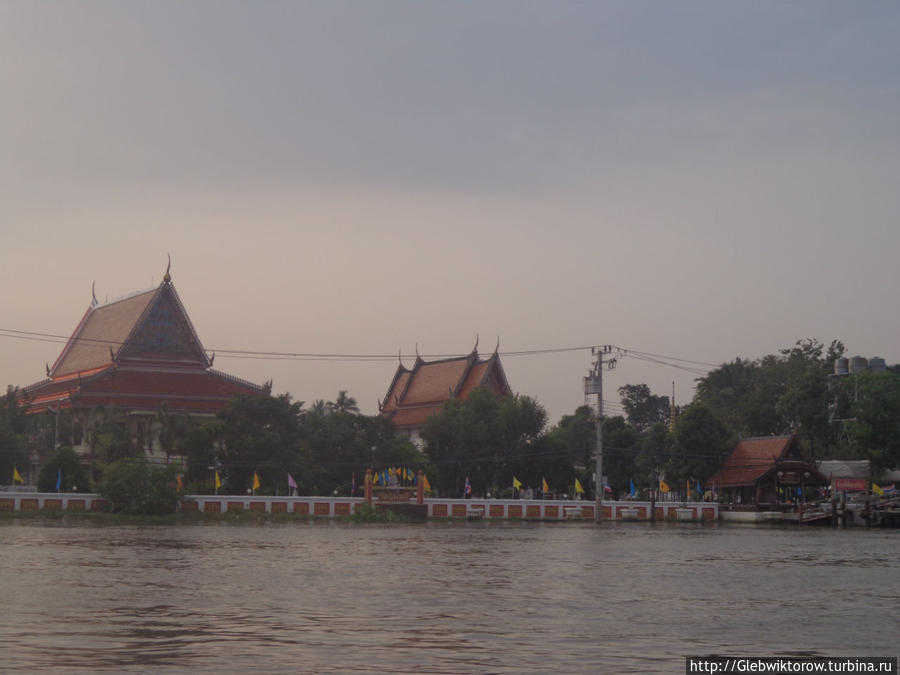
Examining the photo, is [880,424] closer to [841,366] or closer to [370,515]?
[841,366]

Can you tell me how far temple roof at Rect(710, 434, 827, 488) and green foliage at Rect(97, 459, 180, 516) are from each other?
3979cm

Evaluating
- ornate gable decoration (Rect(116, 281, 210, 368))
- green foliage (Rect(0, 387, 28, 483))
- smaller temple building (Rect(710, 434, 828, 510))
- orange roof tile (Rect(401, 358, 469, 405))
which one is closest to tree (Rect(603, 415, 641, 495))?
smaller temple building (Rect(710, 434, 828, 510))

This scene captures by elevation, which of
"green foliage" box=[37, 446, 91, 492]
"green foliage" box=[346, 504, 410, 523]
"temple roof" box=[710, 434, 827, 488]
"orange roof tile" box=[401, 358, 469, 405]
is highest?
"orange roof tile" box=[401, 358, 469, 405]

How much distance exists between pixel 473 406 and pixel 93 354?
31.1m

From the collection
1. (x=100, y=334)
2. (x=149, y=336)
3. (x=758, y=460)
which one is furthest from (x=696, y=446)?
(x=100, y=334)

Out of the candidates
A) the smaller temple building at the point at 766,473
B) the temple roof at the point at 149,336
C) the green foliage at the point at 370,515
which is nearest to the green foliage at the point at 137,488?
the green foliage at the point at 370,515

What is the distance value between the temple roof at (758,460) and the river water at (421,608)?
1702 inches

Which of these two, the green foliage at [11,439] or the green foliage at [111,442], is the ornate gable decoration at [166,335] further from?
the green foliage at [111,442]

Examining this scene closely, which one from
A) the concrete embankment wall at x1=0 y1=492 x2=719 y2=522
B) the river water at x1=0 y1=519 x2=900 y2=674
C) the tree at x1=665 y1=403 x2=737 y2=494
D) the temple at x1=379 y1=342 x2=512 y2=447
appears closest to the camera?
the river water at x1=0 y1=519 x2=900 y2=674

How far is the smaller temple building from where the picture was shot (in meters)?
78.5

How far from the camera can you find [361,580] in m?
24.1

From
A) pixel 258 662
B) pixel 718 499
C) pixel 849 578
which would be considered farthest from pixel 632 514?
pixel 258 662

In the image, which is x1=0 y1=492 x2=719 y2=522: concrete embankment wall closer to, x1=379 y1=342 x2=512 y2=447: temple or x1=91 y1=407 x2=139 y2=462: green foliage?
x1=91 y1=407 x2=139 y2=462: green foliage

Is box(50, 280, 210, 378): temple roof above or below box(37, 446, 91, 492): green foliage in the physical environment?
above
